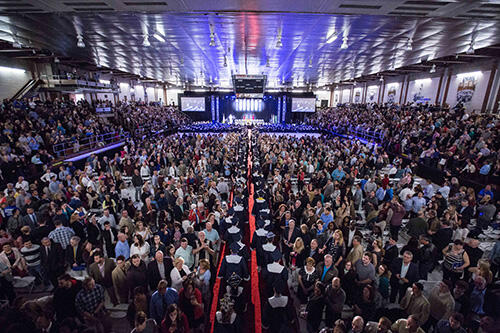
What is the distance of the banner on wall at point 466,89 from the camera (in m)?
18.7

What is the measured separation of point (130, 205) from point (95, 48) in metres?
11.3

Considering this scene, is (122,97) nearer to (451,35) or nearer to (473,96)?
(451,35)

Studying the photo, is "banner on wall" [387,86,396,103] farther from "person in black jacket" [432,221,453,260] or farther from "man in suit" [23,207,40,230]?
"man in suit" [23,207,40,230]

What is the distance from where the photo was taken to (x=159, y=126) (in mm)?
26312

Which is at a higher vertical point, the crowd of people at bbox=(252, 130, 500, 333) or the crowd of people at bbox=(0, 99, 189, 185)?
the crowd of people at bbox=(0, 99, 189, 185)

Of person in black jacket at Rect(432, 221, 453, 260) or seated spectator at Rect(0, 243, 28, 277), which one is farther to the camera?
person in black jacket at Rect(432, 221, 453, 260)

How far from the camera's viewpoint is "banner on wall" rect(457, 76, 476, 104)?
1867cm

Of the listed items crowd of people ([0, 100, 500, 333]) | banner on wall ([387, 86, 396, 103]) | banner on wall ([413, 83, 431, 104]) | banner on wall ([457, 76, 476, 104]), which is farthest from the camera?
banner on wall ([387, 86, 396, 103])

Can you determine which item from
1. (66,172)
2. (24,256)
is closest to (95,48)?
(66,172)

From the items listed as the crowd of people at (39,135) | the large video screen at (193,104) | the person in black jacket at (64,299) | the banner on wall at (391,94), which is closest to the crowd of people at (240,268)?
the person in black jacket at (64,299)

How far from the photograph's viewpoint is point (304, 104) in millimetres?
36781

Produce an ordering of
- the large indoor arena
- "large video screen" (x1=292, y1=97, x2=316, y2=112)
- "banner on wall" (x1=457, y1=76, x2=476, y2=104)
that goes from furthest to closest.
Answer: "large video screen" (x1=292, y1=97, x2=316, y2=112) → "banner on wall" (x1=457, y1=76, x2=476, y2=104) → the large indoor arena

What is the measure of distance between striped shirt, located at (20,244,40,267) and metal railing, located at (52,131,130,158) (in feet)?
31.1

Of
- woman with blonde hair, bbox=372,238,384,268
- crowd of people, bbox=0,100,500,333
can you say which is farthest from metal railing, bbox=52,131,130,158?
woman with blonde hair, bbox=372,238,384,268
